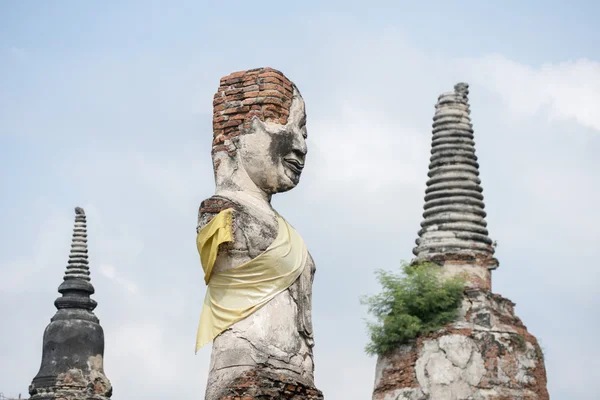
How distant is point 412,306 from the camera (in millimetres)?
22016

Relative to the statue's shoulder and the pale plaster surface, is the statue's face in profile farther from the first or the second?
the statue's shoulder

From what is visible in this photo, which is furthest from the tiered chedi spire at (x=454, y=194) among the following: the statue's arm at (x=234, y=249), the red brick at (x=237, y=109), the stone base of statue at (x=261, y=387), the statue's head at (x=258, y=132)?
Result: the stone base of statue at (x=261, y=387)

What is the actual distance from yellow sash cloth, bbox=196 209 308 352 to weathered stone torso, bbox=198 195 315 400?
5 centimetres

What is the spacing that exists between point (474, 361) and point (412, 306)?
1.53 metres

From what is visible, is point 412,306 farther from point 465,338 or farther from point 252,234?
point 252,234

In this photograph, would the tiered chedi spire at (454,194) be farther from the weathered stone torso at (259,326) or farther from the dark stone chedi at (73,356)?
the weathered stone torso at (259,326)

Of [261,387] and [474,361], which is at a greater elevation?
[474,361]

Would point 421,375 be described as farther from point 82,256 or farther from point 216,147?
point 216,147

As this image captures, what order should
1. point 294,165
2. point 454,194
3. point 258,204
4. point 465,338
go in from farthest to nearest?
point 454,194
point 465,338
point 294,165
point 258,204

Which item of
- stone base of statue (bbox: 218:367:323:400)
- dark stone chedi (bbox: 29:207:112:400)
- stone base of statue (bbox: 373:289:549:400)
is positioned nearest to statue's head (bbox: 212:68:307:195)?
stone base of statue (bbox: 218:367:323:400)

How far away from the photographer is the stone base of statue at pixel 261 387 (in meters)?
9.65

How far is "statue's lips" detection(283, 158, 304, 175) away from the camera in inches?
420

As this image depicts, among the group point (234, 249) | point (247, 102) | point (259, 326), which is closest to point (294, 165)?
point (247, 102)

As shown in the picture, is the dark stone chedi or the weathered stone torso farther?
the dark stone chedi
